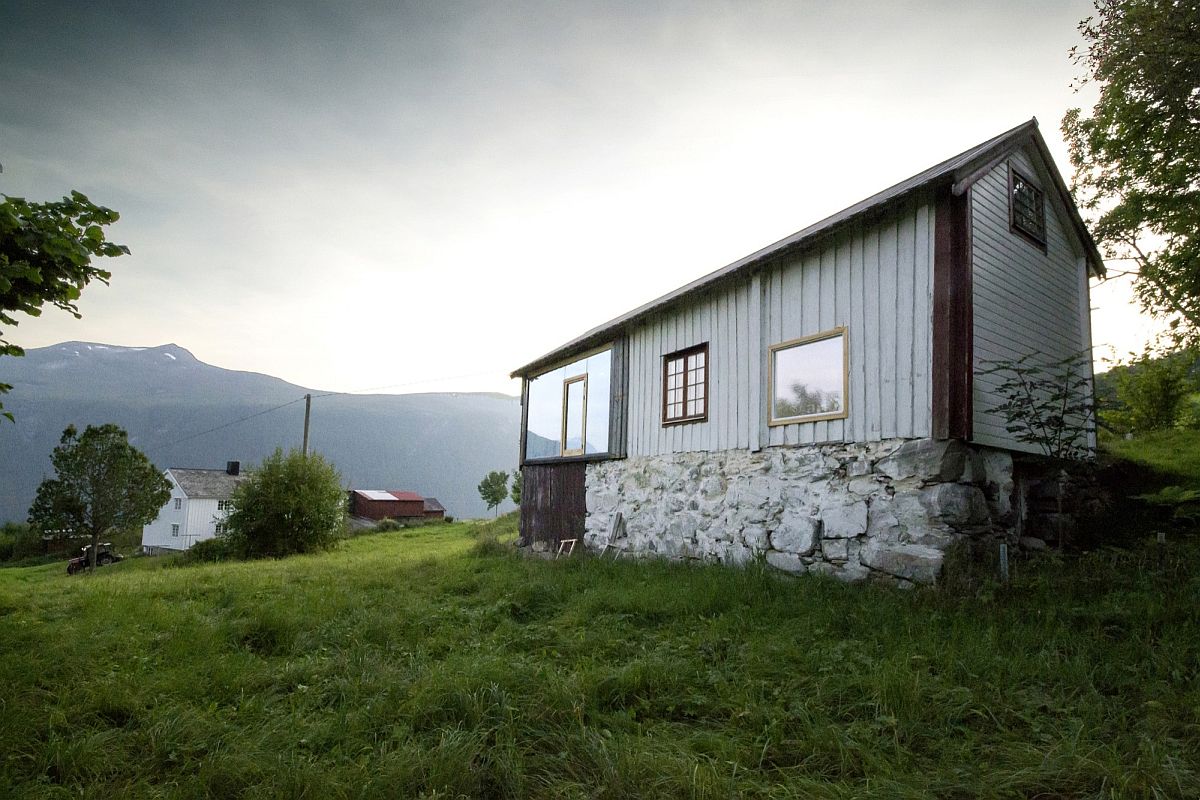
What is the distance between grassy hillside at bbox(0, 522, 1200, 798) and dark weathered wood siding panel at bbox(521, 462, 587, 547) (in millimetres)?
5624

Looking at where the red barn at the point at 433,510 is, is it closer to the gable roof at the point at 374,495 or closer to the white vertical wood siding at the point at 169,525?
the gable roof at the point at 374,495

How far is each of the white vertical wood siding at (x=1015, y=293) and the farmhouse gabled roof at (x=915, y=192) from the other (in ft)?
0.55

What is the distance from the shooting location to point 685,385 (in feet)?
32.9

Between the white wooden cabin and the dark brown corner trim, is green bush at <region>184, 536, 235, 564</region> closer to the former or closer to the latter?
the white wooden cabin

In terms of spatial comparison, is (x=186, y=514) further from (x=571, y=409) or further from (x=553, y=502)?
(x=571, y=409)

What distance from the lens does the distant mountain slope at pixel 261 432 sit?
135000mm

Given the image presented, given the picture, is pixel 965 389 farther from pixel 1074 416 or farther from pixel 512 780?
pixel 512 780

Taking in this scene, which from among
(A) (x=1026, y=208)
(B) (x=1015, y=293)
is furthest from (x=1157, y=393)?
(B) (x=1015, y=293)

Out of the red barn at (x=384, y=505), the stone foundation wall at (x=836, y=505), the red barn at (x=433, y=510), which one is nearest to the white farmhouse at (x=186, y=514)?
the red barn at (x=384, y=505)

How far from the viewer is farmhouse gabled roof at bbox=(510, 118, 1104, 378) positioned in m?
6.66

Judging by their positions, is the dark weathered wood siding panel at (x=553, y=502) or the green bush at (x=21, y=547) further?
the green bush at (x=21, y=547)

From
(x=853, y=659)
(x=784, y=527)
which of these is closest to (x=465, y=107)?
(x=784, y=527)

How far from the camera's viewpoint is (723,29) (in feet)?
26.7

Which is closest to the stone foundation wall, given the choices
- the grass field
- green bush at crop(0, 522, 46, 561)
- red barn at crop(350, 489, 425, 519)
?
the grass field
